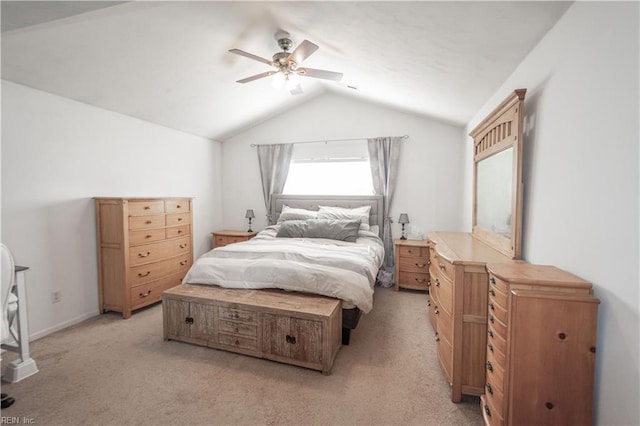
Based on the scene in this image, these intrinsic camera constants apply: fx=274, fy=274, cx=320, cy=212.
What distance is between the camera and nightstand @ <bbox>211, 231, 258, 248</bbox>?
4.59 m

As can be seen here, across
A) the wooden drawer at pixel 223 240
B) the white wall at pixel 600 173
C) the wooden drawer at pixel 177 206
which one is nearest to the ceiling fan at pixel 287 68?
the white wall at pixel 600 173

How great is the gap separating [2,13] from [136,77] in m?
1.13

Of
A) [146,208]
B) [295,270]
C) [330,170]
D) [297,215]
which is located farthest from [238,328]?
[330,170]

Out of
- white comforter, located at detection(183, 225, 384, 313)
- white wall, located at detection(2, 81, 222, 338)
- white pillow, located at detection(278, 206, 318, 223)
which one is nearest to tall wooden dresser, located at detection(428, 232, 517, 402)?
white comforter, located at detection(183, 225, 384, 313)

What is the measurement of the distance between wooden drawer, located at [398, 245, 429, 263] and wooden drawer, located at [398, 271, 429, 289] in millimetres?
235

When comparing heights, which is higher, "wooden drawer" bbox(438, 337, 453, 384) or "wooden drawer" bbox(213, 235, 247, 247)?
"wooden drawer" bbox(213, 235, 247, 247)

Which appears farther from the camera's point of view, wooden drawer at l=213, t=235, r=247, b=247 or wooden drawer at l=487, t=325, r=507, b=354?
wooden drawer at l=213, t=235, r=247, b=247

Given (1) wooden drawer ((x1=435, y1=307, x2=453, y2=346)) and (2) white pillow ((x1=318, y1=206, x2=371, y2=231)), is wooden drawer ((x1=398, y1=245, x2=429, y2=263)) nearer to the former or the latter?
(2) white pillow ((x1=318, y1=206, x2=371, y2=231))

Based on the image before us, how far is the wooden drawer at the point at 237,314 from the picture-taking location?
7.18 ft

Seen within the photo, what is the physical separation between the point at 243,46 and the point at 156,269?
8.88 ft

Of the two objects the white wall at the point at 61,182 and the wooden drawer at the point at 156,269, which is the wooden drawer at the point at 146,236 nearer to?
the wooden drawer at the point at 156,269

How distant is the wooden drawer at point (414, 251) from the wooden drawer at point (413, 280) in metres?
0.23

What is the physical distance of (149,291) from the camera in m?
3.23

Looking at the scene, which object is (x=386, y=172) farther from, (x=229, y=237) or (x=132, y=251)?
(x=132, y=251)
